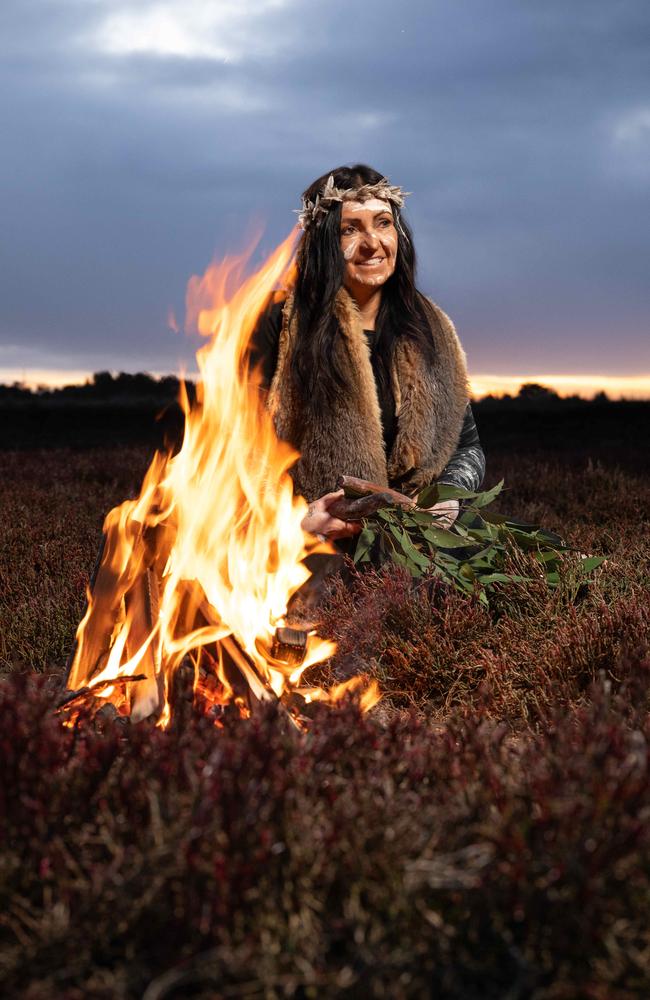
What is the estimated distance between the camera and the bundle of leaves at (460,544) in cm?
420

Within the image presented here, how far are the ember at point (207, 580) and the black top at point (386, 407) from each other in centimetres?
63

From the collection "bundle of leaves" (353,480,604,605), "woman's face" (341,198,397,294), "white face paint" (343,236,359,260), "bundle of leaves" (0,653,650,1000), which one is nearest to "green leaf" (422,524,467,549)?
"bundle of leaves" (353,480,604,605)

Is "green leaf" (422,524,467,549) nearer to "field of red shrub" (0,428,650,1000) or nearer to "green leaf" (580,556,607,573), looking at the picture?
"green leaf" (580,556,607,573)

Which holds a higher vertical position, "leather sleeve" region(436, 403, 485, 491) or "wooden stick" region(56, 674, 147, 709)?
"leather sleeve" region(436, 403, 485, 491)

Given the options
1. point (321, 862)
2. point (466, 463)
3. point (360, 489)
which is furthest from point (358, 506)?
point (321, 862)

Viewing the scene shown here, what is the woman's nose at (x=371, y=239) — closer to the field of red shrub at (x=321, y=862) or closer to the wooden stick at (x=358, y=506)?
the wooden stick at (x=358, y=506)

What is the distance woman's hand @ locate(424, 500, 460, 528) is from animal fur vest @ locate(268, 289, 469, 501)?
0.22 metres

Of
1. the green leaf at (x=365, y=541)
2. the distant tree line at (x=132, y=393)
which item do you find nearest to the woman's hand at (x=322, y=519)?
the green leaf at (x=365, y=541)

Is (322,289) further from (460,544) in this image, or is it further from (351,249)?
(460,544)

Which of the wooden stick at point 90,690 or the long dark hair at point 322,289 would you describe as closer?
the wooden stick at point 90,690

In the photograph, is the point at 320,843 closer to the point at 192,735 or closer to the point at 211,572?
the point at 192,735

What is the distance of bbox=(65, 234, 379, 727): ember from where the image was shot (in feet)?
9.58

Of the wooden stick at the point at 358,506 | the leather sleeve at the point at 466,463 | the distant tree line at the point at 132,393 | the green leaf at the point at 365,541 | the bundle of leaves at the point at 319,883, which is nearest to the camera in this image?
the bundle of leaves at the point at 319,883

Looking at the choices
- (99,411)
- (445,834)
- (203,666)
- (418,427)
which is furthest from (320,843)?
(99,411)
